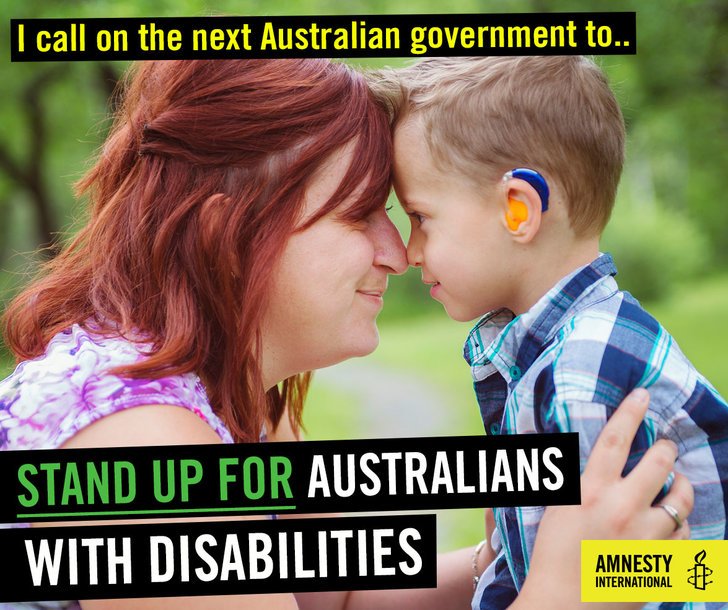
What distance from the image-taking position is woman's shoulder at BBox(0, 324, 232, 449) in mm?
1306

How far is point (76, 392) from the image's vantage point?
4.33ft

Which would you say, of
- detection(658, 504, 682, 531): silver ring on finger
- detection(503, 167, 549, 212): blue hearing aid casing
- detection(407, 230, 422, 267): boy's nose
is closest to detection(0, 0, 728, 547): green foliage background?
detection(407, 230, 422, 267): boy's nose

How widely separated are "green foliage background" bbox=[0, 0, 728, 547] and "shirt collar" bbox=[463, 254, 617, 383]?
3.47 feet

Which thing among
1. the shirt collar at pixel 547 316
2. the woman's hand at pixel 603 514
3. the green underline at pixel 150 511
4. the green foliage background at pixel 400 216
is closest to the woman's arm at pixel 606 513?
the woman's hand at pixel 603 514

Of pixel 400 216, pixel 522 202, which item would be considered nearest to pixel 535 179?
pixel 522 202

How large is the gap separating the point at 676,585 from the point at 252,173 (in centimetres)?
98

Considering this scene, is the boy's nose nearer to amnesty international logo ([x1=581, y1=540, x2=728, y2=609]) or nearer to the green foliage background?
amnesty international logo ([x1=581, y1=540, x2=728, y2=609])

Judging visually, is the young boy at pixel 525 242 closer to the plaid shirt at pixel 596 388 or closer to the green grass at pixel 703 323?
the plaid shirt at pixel 596 388

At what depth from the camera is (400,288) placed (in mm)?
14602

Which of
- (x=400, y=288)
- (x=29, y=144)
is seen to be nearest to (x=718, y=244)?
(x=400, y=288)

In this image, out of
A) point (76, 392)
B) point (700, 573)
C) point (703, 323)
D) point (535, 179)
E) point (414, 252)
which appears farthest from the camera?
point (703, 323)

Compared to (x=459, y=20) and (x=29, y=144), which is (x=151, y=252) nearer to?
(x=459, y=20)

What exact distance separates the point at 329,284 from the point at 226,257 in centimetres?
19

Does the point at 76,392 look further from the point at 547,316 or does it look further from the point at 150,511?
the point at 547,316
